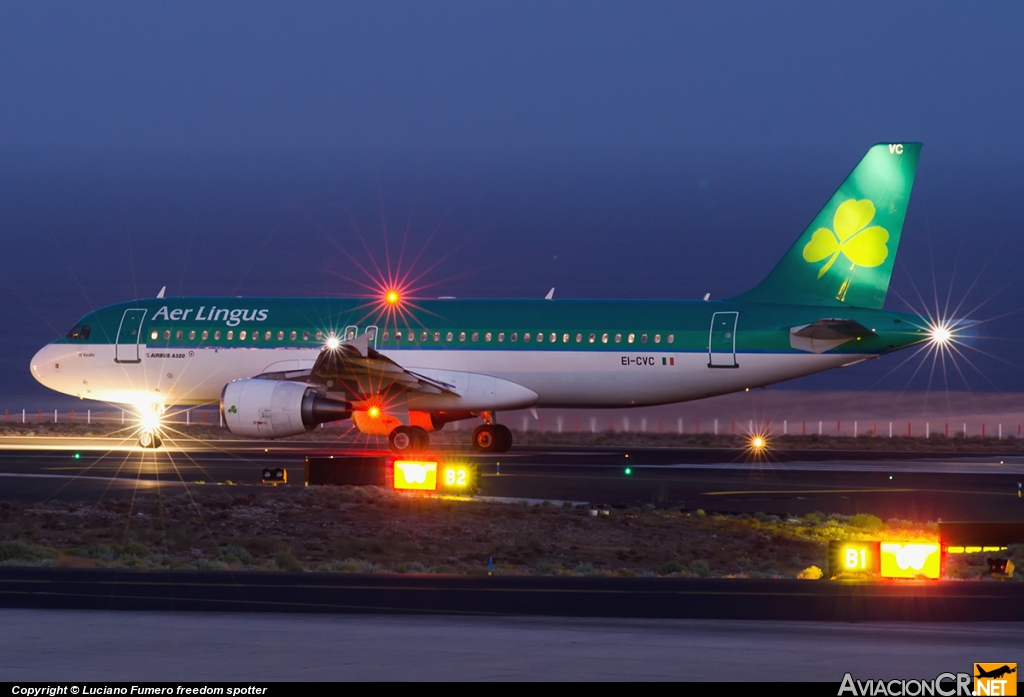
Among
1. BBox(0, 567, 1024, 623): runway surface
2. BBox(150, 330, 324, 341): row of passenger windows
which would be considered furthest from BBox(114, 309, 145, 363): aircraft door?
BBox(0, 567, 1024, 623): runway surface

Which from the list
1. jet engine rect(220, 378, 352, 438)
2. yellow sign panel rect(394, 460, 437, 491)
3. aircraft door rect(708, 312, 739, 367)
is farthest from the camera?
aircraft door rect(708, 312, 739, 367)

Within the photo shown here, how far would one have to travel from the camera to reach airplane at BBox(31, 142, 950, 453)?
4081cm

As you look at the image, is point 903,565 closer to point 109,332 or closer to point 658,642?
point 658,642

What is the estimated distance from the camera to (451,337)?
4388 cm

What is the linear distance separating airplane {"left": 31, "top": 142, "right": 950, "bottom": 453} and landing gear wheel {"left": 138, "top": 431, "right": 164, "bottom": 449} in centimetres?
4

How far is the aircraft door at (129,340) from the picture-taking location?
45.5 metres

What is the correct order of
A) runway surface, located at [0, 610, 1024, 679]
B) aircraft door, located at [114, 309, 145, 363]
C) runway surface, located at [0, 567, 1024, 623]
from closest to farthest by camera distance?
runway surface, located at [0, 610, 1024, 679] → runway surface, located at [0, 567, 1024, 623] → aircraft door, located at [114, 309, 145, 363]

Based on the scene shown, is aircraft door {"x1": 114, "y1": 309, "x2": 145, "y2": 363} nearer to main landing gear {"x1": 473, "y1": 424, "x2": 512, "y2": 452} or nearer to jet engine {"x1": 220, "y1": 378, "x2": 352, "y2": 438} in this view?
jet engine {"x1": 220, "y1": 378, "x2": 352, "y2": 438}

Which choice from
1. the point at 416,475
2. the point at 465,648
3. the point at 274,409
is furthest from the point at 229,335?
the point at 465,648

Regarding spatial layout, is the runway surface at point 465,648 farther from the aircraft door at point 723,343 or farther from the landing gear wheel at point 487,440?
the landing gear wheel at point 487,440

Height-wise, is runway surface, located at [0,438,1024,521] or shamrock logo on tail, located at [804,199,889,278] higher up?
shamrock logo on tail, located at [804,199,889,278]

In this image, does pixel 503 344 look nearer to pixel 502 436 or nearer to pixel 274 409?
pixel 502 436

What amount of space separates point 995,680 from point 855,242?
32.8m

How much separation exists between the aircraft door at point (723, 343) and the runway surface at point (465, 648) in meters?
27.2
